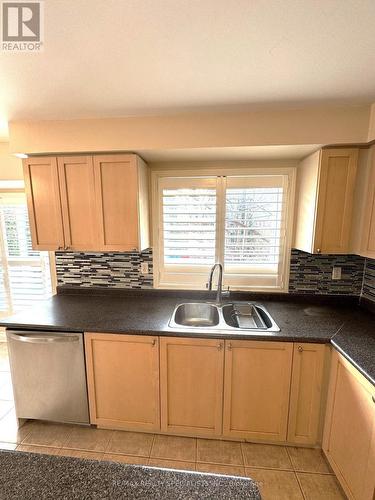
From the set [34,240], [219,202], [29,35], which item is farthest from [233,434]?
[29,35]

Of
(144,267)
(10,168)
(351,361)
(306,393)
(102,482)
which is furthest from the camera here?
(10,168)

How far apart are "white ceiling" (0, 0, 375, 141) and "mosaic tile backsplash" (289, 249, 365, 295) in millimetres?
1171

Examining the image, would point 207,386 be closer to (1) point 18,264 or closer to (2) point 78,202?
(2) point 78,202

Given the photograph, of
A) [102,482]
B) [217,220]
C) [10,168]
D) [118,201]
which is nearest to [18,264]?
[10,168]

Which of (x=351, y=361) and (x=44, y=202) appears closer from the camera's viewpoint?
(x=351, y=361)

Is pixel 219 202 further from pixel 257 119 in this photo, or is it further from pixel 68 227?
pixel 68 227

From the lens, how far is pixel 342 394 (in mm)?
1341

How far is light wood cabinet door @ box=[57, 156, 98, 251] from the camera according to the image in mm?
1811

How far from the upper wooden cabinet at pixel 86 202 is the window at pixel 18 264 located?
1042 millimetres

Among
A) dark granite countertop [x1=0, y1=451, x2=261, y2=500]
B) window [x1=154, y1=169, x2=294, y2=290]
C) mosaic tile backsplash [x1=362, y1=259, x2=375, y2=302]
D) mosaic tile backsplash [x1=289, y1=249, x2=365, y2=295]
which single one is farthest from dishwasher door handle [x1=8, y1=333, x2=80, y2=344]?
mosaic tile backsplash [x1=362, y1=259, x2=375, y2=302]

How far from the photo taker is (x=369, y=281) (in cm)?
189

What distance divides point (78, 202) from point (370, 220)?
2.15 m

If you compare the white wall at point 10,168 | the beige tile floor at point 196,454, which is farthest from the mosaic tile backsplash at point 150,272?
the beige tile floor at point 196,454

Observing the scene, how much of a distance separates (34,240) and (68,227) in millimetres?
329
